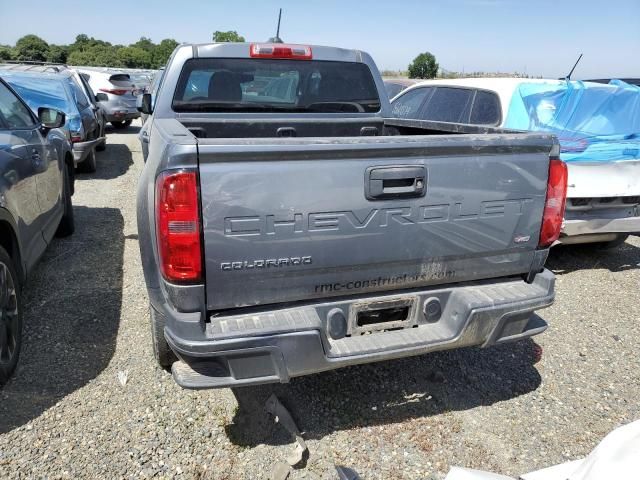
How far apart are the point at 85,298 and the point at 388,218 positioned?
2.95 metres

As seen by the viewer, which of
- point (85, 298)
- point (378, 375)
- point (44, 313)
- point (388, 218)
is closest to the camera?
point (388, 218)

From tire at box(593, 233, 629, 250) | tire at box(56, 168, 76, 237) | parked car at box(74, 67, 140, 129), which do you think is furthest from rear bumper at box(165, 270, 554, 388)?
parked car at box(74, 67, 140, 129)

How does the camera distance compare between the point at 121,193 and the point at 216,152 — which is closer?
the point at 216,152

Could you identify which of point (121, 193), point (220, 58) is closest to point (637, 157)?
point (220, 58)

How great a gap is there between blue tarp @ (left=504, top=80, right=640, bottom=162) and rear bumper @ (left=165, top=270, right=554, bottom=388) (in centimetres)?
307

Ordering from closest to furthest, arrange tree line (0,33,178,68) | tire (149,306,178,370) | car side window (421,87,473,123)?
tire (149,306,178,370), car side window (421,87,473,123), tree line (0,33,178,68)

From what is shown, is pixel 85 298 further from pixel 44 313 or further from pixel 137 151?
pixel 137 151

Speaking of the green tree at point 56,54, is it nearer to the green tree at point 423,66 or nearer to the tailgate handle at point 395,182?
the green tree at point 423,66

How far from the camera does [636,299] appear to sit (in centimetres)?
464

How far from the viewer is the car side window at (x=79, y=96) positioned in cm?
901

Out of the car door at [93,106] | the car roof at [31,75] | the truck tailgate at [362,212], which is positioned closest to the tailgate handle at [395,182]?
the truck tailgate at [362,212]

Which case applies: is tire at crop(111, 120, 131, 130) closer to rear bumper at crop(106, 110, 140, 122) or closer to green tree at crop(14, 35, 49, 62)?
rear bumper at crop(106, 110, 140, 122)

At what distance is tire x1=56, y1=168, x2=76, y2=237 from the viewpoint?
5234 mm

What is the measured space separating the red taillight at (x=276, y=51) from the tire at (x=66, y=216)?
2.62 metres
